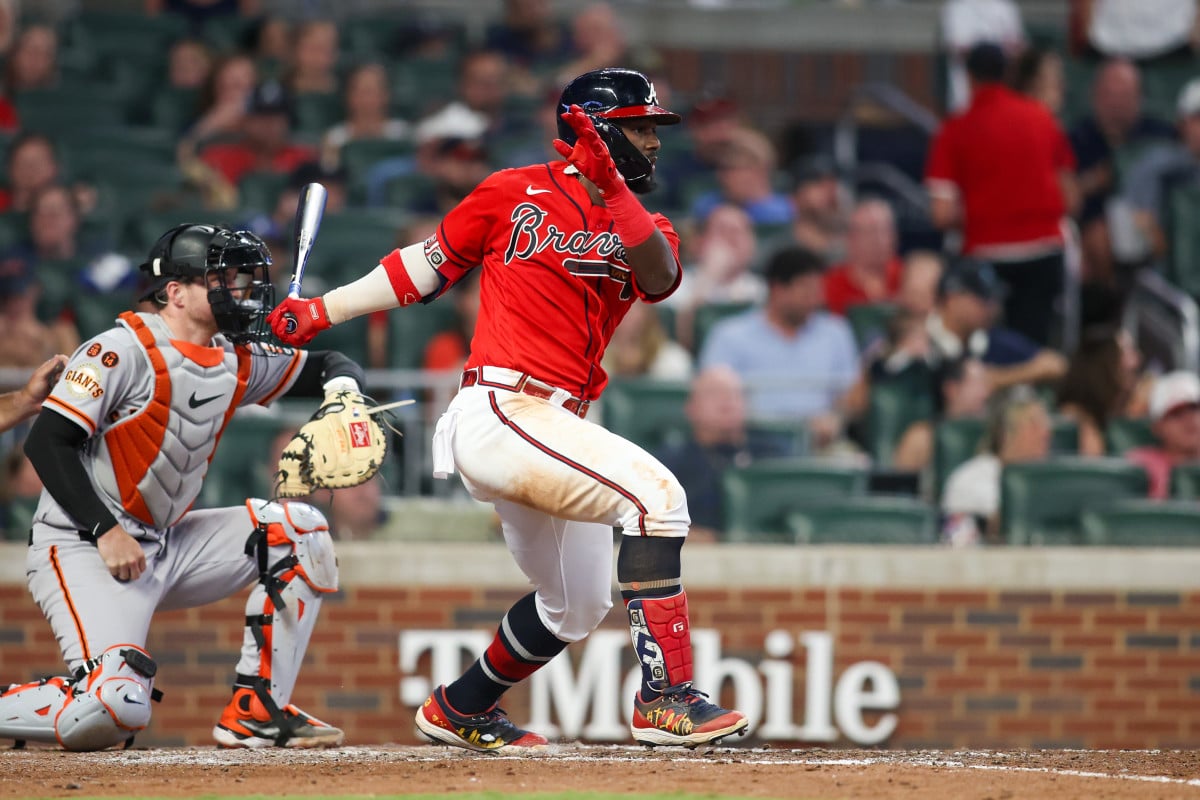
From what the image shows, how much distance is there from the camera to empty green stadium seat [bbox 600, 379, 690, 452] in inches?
295

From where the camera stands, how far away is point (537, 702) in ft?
22.8

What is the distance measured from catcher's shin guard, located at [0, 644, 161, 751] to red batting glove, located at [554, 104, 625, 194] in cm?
197

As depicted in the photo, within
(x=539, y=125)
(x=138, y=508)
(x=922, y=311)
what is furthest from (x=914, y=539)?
(x=539, y=125)

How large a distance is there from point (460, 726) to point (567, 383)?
1.11 meters

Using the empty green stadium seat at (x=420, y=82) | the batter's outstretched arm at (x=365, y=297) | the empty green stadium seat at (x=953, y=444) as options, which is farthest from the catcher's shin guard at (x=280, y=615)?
the empty green stadium seat at (x=420, y=82)

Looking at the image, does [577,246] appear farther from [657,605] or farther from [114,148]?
[114,148]

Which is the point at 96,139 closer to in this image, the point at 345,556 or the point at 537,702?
the point at 345,556

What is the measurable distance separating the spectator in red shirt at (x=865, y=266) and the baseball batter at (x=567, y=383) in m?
4.50

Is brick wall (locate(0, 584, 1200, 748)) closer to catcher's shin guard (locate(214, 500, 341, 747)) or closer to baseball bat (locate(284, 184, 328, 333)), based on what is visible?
catcher's shin guard (locate(214, 500, 341, 747))

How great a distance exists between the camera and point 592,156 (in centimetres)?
423

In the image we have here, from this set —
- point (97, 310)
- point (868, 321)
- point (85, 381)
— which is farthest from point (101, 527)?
point (868, 321)

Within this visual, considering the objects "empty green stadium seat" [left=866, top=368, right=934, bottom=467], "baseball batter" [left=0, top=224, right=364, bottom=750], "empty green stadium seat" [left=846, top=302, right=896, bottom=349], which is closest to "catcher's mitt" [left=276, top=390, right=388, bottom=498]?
"baseball batter" [left=0, top=224, right=364, bottom=750]

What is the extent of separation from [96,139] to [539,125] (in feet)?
8.83

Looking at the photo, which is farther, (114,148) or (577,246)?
(114,148)
